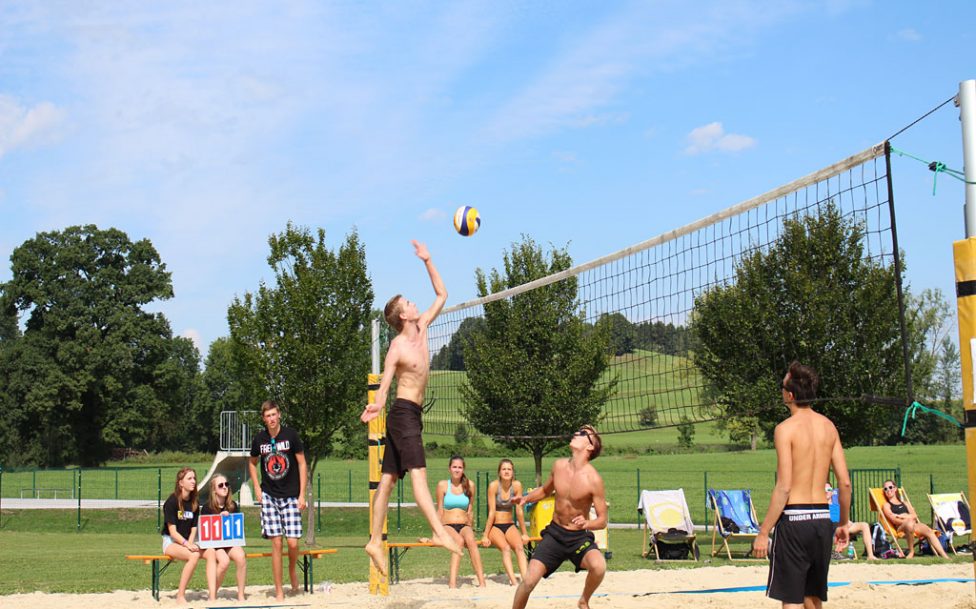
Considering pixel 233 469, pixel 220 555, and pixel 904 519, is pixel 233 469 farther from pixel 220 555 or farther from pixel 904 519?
pixel 904 519

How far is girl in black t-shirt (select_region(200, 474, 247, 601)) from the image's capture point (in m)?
8.88

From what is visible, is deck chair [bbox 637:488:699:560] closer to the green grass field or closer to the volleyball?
the green grass field

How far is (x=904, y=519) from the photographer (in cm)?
1287

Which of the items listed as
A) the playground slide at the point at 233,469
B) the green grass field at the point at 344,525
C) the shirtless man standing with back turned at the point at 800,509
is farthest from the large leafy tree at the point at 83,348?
the shirtless man standing with back turned at the point at 800,509

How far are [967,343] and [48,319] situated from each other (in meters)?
47.6

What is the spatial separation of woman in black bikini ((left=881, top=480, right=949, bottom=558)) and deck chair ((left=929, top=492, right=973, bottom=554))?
1.83 ft

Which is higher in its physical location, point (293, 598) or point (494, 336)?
point (494, 336)

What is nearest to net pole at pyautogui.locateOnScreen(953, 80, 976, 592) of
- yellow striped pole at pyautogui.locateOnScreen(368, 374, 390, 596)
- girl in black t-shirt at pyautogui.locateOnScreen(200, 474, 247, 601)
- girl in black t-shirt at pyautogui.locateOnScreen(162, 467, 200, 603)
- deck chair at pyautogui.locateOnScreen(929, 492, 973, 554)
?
yellow striped pole at pyautogui.locateOnScreen(368, 374, 390, 596)

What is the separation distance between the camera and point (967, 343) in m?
5.48

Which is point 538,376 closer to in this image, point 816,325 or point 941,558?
point 816,325

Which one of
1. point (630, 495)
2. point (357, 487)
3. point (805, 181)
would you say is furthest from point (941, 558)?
point (357, 487)

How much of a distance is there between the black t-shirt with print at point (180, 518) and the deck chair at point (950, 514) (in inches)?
394

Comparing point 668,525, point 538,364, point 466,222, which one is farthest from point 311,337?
point 466,222

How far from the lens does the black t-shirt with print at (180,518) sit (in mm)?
9273
